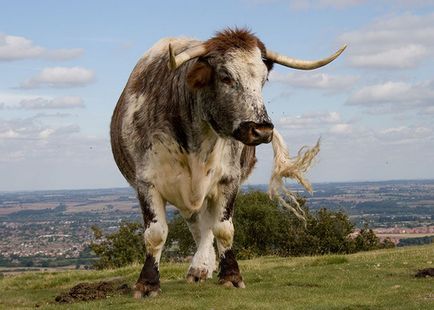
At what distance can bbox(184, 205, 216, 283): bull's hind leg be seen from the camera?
12852 mm

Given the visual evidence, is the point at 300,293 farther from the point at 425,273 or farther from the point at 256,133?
the point at 256,133

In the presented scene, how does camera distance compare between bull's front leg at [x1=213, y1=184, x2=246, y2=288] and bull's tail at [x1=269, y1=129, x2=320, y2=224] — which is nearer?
bull's front leg at [x1=213, y1=184, x2=246, y2=288]

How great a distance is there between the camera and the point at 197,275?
12844 mm

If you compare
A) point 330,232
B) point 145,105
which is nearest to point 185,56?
point 145,105

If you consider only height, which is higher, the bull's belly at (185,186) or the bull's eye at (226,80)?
the bull's eye at (226,80)

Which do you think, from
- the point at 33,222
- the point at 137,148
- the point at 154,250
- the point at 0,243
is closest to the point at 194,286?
the point at 154,250

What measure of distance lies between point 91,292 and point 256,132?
4480mm

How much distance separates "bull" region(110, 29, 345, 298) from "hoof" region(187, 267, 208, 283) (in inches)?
0.7

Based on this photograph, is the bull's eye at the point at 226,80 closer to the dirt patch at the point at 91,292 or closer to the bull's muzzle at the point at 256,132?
the bull's muzzle at the point at 256,132

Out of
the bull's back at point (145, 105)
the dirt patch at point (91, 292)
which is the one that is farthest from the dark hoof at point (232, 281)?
the bull's back at point (145, 105)

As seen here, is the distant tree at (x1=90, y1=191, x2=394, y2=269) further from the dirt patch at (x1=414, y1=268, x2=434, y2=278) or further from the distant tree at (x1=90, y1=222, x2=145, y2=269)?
the dirt patch at (x1=414, y1=268, x2=434, y2=278)

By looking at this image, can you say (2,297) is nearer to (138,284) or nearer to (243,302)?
(138,284)

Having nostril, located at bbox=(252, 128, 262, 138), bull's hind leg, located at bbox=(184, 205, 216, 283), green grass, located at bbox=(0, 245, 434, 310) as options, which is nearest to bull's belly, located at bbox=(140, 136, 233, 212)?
bull's hind leg, located at bbox=(184, 205, 216, 283)

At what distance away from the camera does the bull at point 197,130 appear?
33.9ft
